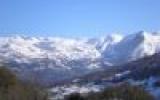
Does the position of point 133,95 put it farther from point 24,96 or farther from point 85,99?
point 24,96

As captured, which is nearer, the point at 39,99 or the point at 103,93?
the point at 39,99

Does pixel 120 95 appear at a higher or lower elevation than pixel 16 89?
lower

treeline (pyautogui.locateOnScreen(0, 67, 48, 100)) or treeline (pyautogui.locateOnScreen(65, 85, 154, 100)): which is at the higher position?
treeline (pyautogui.locateOnScreen(0, 67, 48, 100))

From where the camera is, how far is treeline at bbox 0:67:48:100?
34.3 metres

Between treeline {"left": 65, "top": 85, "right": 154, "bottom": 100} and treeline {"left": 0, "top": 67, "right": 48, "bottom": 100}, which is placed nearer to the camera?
treeline {"left": 0, "top": 67, "right": 48, "bottom": 100}

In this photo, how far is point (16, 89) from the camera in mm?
36062

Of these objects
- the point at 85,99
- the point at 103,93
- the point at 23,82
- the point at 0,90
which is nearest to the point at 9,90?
the point at 0,90

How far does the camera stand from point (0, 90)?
119ft

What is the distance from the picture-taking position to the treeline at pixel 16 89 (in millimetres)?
34344

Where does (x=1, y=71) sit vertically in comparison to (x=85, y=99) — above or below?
above

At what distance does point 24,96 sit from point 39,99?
138 centimetres

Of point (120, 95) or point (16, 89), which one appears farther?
point (120, 95)

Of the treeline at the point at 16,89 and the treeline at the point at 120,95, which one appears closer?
the treeline at the point at 16,89

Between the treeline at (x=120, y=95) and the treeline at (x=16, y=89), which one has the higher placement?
the treeline at (x=16, y=89)
